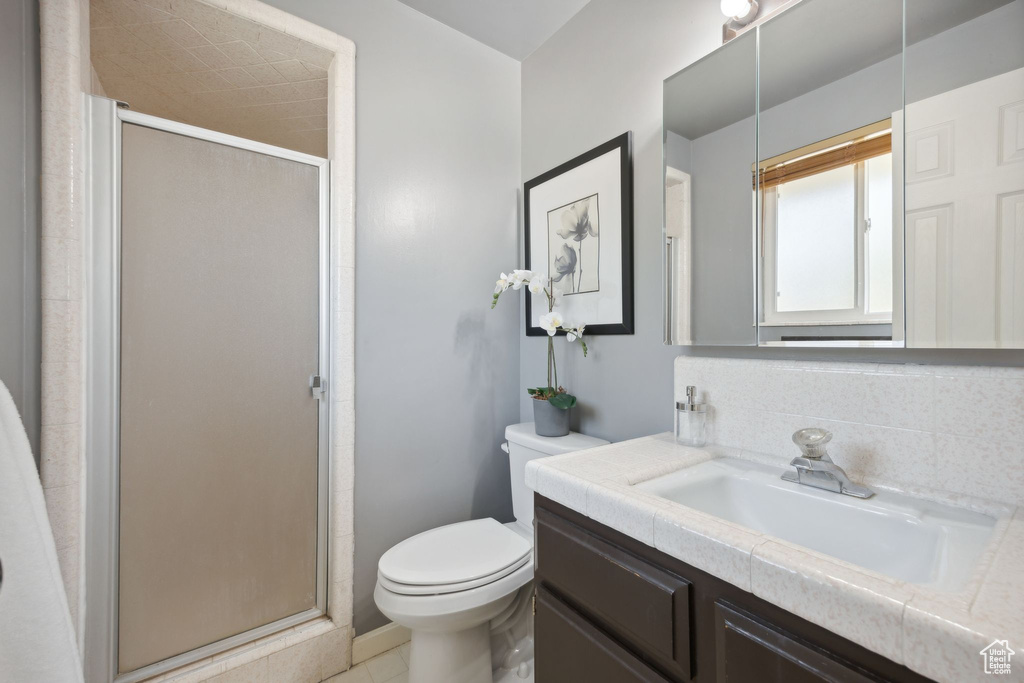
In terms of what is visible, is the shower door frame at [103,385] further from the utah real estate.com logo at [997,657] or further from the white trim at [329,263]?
the utah real estate.com logo at [997,657]

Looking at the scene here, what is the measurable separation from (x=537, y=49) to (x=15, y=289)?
186 centimetres

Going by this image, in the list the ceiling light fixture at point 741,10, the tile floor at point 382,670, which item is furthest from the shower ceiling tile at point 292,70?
the tile floor at point 382,670

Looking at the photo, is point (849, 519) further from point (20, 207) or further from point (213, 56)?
point (213, 56)

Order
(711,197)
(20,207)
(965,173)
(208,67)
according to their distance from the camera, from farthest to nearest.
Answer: (208,67) → (711,197) → (20,207) → (965,173)

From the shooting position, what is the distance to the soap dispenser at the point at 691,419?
1068 millimetres

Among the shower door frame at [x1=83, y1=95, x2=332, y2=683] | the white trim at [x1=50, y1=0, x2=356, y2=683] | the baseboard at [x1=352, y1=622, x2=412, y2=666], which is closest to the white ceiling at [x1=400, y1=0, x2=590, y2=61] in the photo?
the white trim at [x1=50, y1=0, x2=356, y2=683]

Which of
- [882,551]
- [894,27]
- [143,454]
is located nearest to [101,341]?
[143,454]

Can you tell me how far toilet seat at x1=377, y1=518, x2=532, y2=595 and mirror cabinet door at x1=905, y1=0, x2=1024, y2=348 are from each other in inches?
44.1

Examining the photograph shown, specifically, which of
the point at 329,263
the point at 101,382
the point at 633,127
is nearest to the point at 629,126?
the point at 633,127

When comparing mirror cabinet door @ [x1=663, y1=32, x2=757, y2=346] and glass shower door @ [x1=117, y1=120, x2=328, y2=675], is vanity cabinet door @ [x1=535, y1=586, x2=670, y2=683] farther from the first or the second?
glass shower door @ [x1=117, y1=120, x2=328, y2=675]

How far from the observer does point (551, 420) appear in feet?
4.87

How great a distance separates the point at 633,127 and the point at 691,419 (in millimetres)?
936

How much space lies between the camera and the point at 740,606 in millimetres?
567

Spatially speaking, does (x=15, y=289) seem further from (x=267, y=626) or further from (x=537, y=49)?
(x=537, y=49)
